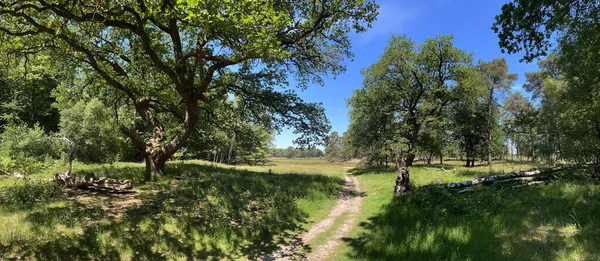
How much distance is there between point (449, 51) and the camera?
2698 cm

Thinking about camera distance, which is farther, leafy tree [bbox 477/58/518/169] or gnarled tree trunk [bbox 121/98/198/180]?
leafy tree [bbox 477/58/518/169]

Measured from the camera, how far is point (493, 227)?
8086 millimetres

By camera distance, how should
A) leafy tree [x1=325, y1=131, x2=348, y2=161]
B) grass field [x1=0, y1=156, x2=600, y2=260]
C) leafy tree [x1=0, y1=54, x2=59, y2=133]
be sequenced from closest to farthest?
grass field [x1=0, y1=156, x2=600, y2=260] < leafy tree [x1=0, y1=54, x2=59, y2=133] < leafy tree [x1=325, y1=131, x2=348, y2=161]

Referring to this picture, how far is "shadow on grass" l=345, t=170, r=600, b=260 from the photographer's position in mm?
6652

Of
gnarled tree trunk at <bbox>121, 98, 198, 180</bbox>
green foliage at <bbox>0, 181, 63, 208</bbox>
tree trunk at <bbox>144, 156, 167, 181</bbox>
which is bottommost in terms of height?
green foliage at <bbox>0, 181, 63, 208</bbox>

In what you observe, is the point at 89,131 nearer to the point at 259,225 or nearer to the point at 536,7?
the point at 259,225

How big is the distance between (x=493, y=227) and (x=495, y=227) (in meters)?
0.05

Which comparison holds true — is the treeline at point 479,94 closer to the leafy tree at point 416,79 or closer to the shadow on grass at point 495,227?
the leafy tree at point 416,79

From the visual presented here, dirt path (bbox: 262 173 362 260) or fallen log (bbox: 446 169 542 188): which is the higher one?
fallen log (bbox: 446 169 542 188)

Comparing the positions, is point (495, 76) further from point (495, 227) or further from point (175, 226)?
point (175, 226)

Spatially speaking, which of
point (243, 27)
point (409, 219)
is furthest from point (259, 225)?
point (243, 27)

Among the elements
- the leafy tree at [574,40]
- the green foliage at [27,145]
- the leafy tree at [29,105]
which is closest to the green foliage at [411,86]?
the leafy tree at [574,40]

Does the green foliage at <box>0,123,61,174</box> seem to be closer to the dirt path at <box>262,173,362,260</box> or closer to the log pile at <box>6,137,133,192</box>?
the log pile at <box>6,137,133,192</box>

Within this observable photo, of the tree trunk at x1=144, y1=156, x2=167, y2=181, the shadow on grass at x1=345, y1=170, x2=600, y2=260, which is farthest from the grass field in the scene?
the tree trunk at x1=144, y1=156, x2=167, y2=181
